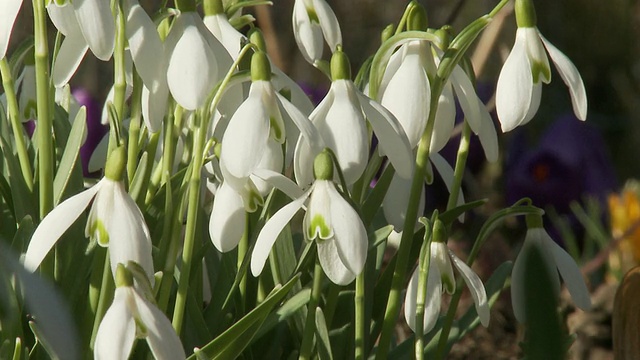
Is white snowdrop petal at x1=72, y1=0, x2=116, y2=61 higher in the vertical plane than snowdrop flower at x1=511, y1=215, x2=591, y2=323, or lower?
higher

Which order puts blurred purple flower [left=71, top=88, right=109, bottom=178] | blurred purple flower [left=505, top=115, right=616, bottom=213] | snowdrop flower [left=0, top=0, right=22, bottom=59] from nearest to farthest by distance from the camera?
snowdrop flower [left=0, top=0, right=22, bottom=59]
blurred purple flower [left=71, top=88, right=109, bottom=178]
blurred purple flower [left=505, top=115, right=616, bottom=213]

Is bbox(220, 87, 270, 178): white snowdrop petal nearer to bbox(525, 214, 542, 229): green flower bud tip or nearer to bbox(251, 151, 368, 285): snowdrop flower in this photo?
bbox(251, 151, 368, 285): snowdrop flower

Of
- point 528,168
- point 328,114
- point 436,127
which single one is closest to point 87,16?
point 328,114

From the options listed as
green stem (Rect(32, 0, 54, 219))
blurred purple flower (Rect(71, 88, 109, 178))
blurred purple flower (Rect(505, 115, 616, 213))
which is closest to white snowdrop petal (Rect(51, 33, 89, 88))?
green stem (Rect(32, 0, 54, 219))

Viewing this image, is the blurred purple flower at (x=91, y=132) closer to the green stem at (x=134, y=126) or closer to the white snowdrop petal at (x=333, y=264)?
the green stem at (x=134, y=126)

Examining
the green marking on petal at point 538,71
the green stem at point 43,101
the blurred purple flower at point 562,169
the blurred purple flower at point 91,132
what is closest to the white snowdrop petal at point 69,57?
the green stem at point 43,101

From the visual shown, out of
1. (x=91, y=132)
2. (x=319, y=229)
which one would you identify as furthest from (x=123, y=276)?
(x=91, y=132)

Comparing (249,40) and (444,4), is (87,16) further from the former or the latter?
(444,4)

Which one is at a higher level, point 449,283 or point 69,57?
point 69,57

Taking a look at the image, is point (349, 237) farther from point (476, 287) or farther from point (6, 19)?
point (6, 19)
